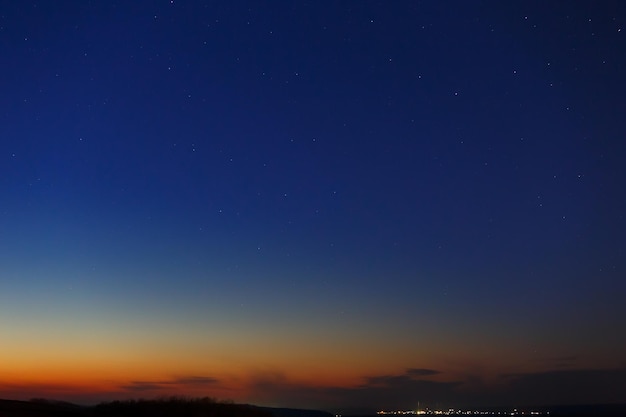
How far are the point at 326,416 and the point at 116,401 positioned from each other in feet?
300

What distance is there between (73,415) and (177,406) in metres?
5.29

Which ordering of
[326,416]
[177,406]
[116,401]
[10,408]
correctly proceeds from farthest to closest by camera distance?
1. [326,416]
2. [116,401]
3. [177,406]
4. [10,408]

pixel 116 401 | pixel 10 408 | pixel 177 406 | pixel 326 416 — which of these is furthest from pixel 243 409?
pixel 326 416

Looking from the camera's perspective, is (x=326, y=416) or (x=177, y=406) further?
(x=326, y=416)

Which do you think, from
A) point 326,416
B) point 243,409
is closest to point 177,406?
point 243,409

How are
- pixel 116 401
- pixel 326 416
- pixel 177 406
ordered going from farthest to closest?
pixel 326 416
pixel 116 401
pixel 177 406

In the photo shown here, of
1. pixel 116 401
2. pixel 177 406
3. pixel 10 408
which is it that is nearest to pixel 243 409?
pixel 177 406

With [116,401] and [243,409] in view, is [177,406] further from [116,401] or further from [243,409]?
[116,401]

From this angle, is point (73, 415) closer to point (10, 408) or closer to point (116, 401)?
point (10, 408)

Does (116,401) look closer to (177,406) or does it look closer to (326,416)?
(177,406)

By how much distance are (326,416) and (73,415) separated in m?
99.9

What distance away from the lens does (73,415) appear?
999 inches

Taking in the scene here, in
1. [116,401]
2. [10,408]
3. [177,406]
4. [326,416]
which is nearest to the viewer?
[10,408]

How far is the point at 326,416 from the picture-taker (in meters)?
121
